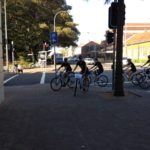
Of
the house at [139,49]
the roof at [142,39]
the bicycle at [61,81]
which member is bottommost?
the bicycle at [61,81]

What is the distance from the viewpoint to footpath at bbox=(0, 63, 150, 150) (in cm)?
769

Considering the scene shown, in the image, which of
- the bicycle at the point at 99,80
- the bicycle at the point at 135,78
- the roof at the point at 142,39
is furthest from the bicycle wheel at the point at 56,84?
the roof at the point at 142,39

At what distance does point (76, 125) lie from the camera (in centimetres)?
968

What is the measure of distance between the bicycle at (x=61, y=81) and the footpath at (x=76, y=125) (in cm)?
562

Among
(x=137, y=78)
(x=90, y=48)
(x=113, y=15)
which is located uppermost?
(x=113, y=15)

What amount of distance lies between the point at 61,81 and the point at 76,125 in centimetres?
1087

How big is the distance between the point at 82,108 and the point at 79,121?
2.54m

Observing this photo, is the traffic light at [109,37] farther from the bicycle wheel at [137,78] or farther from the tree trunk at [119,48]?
the bicycle wheel at [137,78]

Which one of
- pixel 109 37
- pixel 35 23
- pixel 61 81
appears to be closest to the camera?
pixel 109 37

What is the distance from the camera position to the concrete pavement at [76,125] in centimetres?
769

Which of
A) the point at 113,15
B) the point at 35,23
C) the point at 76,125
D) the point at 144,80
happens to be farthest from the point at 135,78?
the point at 35,23

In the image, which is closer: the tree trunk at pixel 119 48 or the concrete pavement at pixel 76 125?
the concrete pavement at pixel 76 125

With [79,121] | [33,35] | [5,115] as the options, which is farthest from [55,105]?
[33,35]

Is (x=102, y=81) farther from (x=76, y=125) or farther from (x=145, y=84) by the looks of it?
(x=76, y=125)
